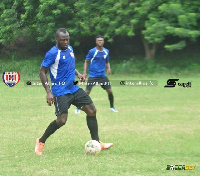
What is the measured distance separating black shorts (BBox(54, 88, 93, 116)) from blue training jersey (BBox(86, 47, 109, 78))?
4232 millimetres

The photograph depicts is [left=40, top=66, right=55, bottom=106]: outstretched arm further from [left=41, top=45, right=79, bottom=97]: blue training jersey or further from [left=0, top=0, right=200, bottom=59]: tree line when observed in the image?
[left=0, top=0, right=200, bottom=59]: tree line

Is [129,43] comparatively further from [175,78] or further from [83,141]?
[83,141]

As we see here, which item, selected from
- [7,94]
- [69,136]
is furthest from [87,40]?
[69,136]

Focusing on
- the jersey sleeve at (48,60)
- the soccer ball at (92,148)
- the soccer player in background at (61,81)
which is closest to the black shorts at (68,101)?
the soccer player in background at (61,81)

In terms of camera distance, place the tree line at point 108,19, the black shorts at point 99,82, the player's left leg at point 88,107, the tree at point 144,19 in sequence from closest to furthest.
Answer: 1. the player's left leg at point 88,107
2. the black shorts at point 99,82
3. the tree at point 144,19
4. the tree line at point 108,19

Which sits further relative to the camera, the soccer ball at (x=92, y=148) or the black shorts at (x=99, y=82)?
the black shorts at (x=99, y=82)

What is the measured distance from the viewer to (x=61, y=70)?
6.76m

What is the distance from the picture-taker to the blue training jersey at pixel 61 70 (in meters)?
6.69

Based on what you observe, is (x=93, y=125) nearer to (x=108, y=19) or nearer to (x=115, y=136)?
(x=115, y=136)

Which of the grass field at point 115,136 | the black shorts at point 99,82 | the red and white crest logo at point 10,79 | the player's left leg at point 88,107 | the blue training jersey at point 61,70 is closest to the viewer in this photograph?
the grass field at point 115,136

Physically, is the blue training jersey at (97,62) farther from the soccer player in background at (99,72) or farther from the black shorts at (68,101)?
the black shorts at (68,101)

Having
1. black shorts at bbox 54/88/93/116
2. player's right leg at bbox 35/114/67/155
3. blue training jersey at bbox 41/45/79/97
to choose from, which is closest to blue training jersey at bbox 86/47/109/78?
black shorts at bbox 54/88/93/116

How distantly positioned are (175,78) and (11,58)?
40.5 feet

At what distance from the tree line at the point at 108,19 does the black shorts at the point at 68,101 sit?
12.8 meters
